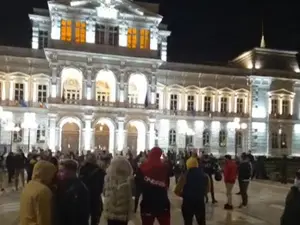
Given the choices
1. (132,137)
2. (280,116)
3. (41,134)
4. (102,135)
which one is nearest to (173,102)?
(132,137)

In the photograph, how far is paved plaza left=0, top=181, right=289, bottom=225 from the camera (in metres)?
13.8

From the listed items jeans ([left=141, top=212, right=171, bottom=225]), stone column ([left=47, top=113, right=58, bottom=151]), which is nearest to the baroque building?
stone column ([left=47, top=113, right=58, bottom=151])

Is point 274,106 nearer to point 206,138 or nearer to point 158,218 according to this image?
point 206,138

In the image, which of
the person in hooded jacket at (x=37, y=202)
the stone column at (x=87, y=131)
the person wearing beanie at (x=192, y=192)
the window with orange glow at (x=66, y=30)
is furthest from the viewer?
the window with orange glow at (x=66, y=30)

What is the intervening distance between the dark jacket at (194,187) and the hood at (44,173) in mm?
3881

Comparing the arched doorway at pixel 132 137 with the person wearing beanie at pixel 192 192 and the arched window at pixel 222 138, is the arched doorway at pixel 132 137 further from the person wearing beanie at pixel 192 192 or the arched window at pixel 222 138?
the person wearing beanie at pixel 192 192

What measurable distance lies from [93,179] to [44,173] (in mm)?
4134

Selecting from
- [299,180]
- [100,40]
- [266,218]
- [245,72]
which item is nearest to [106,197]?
[299,180]

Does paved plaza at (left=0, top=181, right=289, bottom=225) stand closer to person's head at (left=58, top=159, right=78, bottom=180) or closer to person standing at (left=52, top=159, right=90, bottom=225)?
person's head at (left=58, top=159, right=78, bottom=180)

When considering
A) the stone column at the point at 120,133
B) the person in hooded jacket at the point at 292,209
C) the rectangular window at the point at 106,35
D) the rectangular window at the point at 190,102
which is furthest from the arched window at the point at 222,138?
the person in hooded jacket at the point at 292,209

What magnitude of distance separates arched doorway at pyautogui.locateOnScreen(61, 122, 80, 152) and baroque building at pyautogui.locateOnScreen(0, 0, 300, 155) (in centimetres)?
11

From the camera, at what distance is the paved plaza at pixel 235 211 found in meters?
13.8

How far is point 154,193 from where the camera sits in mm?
8023

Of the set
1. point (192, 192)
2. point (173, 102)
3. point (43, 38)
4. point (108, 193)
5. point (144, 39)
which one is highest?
point (43, 38)
